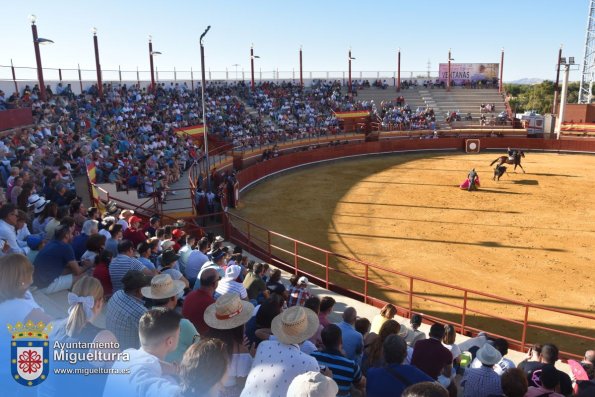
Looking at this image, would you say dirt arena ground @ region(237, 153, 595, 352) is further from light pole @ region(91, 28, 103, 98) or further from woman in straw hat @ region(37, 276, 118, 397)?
light pole @ region(91, 28, 103, 98)

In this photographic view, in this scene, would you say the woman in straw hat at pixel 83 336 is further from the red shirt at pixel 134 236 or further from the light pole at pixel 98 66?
the light pole at pixel 98 66

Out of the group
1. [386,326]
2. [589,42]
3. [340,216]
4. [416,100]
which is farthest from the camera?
[589,42]

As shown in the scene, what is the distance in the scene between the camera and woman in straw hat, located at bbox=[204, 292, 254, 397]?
3.85 metres

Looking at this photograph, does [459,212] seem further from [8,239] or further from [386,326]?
[8,239]

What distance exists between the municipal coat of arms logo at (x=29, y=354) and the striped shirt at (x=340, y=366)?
87.5 inches


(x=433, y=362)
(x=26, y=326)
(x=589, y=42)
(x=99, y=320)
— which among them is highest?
(x=589, y=42)

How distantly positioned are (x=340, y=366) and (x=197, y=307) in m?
1.96

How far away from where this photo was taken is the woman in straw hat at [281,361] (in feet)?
11.2

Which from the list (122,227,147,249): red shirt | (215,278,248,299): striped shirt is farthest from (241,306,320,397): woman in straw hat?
(122,227,147,249): red shirt

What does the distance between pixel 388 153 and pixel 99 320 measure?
36.9m

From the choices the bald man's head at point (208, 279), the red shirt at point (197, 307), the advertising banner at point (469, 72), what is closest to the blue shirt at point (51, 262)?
the red shirt at point (197, 307)

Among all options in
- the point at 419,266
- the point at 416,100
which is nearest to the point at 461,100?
the point at 416,100

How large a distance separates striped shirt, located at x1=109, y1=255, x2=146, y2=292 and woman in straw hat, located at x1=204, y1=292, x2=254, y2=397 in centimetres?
245

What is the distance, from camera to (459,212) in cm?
2000
